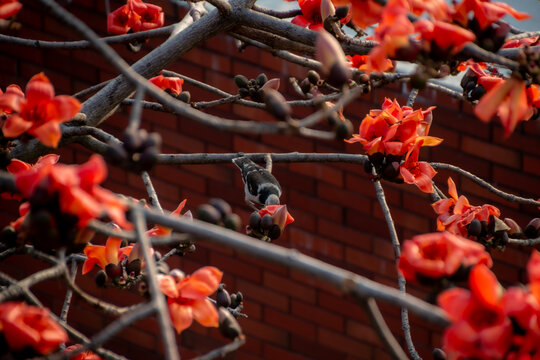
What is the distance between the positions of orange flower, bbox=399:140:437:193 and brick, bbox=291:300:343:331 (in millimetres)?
1785

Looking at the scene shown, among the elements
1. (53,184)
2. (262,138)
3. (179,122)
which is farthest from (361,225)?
(53,184)

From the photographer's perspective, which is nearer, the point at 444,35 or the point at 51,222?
the point at 51,222

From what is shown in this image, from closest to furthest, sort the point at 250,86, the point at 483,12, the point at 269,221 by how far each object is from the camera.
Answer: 1. the point at 483,12
2. the point at 269,221
3. the point at 250,86

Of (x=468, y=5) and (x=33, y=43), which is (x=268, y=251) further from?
(x=33, y=43)

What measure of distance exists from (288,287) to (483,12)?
7.55 ft

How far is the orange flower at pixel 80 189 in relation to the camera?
0.78 metres

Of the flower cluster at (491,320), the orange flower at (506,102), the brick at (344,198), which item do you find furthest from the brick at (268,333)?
the flower cluster at (491,320)

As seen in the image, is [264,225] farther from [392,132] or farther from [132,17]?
[132,17]

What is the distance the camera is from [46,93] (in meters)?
1.12

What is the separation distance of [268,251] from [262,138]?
2.44m

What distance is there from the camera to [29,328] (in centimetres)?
86

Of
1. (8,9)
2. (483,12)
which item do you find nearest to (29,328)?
(8,9)

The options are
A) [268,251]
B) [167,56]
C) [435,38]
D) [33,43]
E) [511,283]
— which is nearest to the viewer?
[268,251]

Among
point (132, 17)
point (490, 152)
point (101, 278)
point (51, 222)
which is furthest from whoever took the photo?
point (490, 152)
